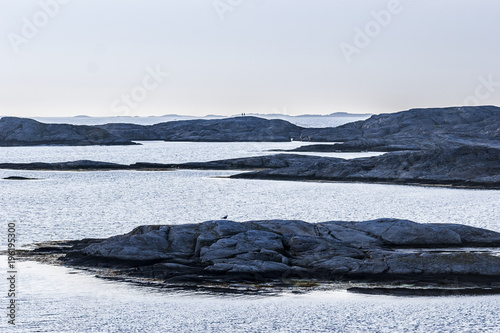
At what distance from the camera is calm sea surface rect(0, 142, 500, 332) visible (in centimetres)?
2205

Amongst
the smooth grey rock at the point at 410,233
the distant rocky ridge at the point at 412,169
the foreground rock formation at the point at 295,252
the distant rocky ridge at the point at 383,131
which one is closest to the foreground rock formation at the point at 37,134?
the distant rocky ridge at the point at 383,131

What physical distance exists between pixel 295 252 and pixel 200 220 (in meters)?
21.7

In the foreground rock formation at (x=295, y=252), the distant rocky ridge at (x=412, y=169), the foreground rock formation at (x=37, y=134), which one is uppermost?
the foreground rock formation at (x=37, y=134)

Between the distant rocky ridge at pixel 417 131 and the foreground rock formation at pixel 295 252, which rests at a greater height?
the distant rocky ridge at pixel 417 131

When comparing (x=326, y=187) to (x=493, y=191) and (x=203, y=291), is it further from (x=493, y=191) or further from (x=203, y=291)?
(x=203, y=291)

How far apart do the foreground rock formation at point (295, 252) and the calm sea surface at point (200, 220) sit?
2.45m

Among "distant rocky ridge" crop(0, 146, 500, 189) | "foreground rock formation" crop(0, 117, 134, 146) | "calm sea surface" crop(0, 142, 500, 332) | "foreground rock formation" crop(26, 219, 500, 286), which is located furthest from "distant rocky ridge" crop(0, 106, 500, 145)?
"foreground rock formation" crop(26, 219, 500, 286)

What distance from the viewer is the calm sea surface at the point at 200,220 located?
868 inches

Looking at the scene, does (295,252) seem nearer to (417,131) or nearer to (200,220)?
(200,220)

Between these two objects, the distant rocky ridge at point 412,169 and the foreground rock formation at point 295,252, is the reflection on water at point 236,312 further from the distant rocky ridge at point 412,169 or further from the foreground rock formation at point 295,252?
the distant rocky ridge at point 412,169

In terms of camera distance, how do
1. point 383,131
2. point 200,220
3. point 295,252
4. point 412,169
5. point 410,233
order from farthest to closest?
point 383,131 < point 412,169 < point 200,220 < point 410,233 < point 295,252

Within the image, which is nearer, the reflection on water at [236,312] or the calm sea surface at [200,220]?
the reflection on water at [236,312]

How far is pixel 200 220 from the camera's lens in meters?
51.7

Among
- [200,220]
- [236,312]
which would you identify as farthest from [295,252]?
[200,220]
